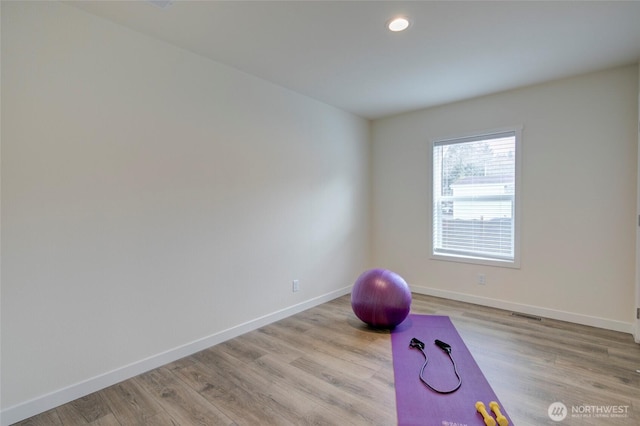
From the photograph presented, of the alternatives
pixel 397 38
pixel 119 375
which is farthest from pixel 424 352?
pixel 397 38

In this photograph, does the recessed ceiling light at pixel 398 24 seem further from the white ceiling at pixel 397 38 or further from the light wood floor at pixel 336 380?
the light wood floor at pixel 336 380

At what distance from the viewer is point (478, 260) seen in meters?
3.89

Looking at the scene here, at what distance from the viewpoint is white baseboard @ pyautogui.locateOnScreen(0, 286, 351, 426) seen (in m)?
1.87

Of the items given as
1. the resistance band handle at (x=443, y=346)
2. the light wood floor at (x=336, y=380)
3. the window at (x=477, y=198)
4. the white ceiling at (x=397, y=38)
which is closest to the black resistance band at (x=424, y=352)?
the resistance band handle at (x=443, y=346)

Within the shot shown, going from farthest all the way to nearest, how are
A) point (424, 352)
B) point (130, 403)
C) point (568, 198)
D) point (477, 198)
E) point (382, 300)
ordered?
1. point (477, 198)
2. point (568, 198)
3. point (382, 300)
4. point (424, 352)
5. point (130, 403)

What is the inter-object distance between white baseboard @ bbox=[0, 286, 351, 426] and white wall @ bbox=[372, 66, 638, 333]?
260 centimetres

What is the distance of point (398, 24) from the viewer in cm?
225

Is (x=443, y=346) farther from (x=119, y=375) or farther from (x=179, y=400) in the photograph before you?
(x=119, y=375)

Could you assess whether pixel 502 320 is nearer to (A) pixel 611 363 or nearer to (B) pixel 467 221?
(A) pixel 611 363

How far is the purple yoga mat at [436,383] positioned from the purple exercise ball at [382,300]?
0.59ft

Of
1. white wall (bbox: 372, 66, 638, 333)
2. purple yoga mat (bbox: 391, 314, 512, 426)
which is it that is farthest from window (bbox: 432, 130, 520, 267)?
purple yoga mat (bbox: 391, 314, 512, 426)

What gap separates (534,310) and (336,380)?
260 cm

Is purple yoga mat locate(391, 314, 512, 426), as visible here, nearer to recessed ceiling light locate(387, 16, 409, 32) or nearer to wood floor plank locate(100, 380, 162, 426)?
wood floor plank locate(100, 380, 162, 426)

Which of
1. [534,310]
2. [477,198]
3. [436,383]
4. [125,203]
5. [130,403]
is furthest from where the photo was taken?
[477,198]
